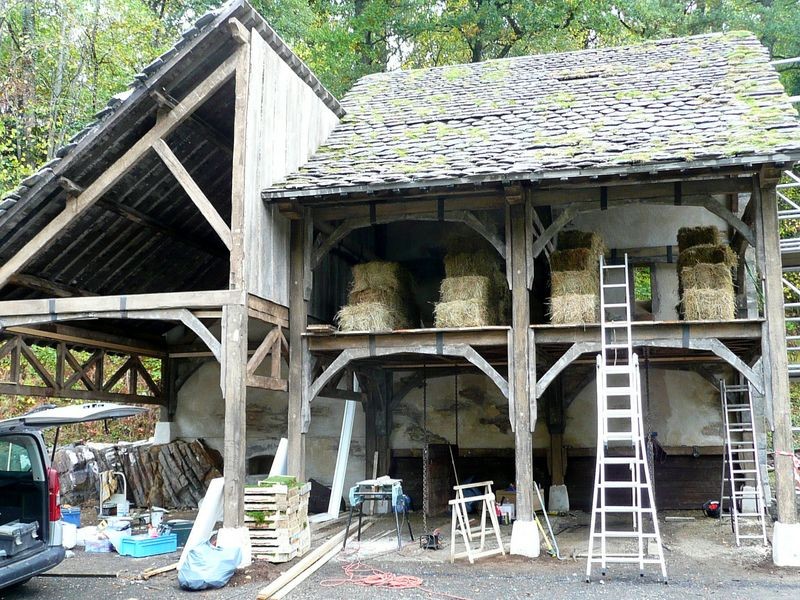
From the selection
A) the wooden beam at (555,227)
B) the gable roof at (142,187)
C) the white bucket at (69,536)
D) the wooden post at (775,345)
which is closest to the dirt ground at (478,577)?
the white bucket at (69,536)

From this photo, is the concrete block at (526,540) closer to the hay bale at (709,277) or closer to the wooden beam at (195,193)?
the hay bale at (709,277)

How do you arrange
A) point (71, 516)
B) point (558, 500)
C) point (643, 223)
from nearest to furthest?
point (71, 516) < point (558, 500) < point (643, 223)

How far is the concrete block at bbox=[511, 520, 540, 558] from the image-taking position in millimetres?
9188

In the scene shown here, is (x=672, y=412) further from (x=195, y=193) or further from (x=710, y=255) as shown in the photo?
(x=195, y=193)

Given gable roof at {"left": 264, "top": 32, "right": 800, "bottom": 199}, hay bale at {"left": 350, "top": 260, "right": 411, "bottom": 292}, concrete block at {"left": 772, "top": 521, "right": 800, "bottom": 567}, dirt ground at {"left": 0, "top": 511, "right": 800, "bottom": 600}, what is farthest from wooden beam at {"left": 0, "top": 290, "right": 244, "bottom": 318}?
concrete block at {"left": 772, "top": 521, "right": 800, "bottom": 567}

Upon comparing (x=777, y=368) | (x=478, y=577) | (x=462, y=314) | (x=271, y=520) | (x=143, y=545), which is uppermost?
(x=462, y=314)

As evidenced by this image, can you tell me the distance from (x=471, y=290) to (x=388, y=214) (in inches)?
62.4

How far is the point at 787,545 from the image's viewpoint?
8.56 meters

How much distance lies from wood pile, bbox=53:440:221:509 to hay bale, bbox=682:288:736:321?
9277 millimetres

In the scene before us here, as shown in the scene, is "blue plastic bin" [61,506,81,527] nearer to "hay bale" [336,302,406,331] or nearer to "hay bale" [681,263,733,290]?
"hay bale" [336,302,406,331]

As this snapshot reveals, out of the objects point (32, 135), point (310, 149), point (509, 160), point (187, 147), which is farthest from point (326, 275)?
point (32, 135)

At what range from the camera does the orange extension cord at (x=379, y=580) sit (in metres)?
7.81

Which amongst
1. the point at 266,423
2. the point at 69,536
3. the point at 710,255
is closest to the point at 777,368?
the point at 710,255

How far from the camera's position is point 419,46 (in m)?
27.1
